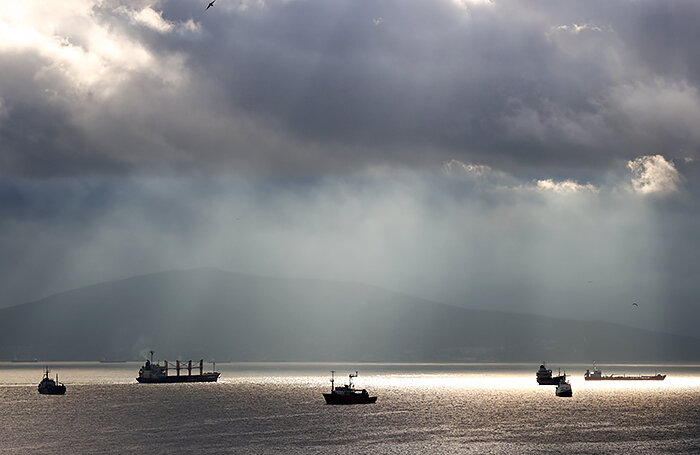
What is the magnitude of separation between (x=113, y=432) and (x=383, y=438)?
50.8 metres

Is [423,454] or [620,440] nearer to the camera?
[423,454]

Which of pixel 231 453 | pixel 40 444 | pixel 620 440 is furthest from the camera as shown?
pixel 620 440

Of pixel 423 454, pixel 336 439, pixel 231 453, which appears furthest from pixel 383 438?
pixel 231 453

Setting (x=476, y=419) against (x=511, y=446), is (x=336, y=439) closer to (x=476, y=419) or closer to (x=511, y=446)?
(x=511, y=446)

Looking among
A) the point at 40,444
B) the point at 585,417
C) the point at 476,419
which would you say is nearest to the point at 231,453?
the point at 40,444

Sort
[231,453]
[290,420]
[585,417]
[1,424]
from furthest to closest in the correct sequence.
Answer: [585,417] < [290,420] < [1,424] < [231,453]

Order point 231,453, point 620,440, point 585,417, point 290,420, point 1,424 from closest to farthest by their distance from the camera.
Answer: point 231,453 < point 620,440 < point 1,424 < point 290,420 < point 585,417

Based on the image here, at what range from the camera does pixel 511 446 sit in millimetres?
133375

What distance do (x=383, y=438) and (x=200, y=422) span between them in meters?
48.0

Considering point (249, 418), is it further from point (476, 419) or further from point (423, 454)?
point (423, 454)

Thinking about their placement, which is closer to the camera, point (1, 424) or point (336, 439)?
point (336, 439)

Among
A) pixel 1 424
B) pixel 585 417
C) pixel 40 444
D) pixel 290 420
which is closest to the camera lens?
pixel 40 444

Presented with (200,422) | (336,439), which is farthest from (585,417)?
(200,422)

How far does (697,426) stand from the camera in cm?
17050
